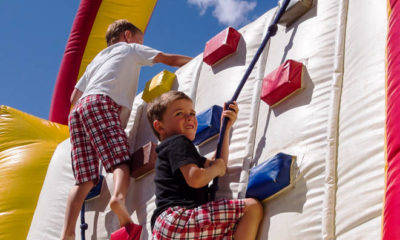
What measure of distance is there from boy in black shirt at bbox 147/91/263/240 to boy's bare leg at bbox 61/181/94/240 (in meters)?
0.56

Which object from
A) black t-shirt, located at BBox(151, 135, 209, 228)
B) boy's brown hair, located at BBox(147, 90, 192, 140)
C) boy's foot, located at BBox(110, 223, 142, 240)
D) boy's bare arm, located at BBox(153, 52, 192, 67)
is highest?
boy's bare arm, located at BBox(153, 52, 192, 67)

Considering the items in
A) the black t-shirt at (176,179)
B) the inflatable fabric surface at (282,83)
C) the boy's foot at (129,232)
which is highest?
the inflatable fabric surface at (282,83)

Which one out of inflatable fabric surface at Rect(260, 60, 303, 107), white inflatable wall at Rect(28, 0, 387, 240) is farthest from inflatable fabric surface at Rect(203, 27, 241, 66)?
inflatable fabric surface at Rect(260, 60, 303, 107)

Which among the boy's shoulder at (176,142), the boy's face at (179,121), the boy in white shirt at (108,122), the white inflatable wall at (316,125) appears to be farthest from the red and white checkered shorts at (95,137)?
the boy's shoulder at (176,142)

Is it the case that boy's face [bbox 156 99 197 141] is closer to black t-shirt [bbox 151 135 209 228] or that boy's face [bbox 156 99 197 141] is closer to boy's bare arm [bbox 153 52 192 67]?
black t-shirt [bbox 151 135 209 228]

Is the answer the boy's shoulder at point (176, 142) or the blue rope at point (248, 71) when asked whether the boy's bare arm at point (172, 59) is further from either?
the boy's shoulder at point (176, 142)

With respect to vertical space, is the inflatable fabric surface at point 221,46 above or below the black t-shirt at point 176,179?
above

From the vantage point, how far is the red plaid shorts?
1.43 m

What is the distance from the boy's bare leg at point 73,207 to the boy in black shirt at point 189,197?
0.56m

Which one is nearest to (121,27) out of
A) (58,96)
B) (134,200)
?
(134,200)

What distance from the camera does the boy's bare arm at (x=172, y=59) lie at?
89.2 inches

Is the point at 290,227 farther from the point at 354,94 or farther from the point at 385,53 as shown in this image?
the point at 385,53

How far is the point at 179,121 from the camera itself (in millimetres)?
1699

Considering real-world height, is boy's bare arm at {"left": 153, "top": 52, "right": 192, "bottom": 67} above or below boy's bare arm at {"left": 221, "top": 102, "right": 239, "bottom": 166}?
above
